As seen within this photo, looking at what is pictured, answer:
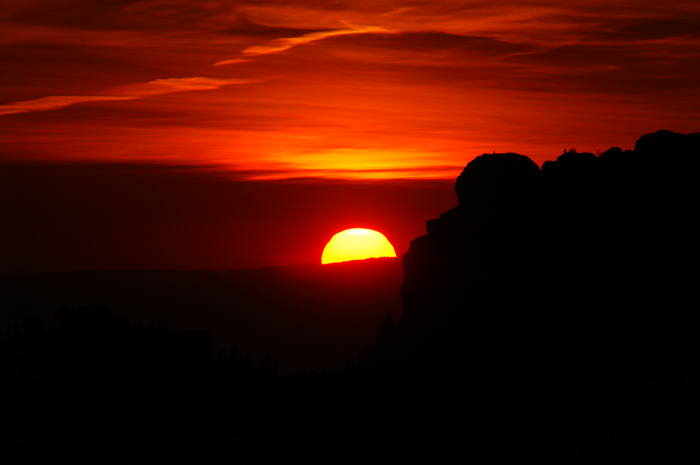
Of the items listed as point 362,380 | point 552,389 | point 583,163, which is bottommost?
point 362,380

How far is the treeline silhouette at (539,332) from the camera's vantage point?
32.1 m

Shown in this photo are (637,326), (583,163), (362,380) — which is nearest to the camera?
(637,326)

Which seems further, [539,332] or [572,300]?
[539,332]

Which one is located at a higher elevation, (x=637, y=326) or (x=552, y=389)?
(x=637, y=326)

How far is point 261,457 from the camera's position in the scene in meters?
50.8

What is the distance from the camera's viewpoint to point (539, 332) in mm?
35656

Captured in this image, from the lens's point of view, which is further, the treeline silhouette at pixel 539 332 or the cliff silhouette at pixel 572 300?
the treeline silhouette at pixel 539 332

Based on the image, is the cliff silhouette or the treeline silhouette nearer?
the cliff silhouette

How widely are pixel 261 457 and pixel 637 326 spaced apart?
27.9 metres

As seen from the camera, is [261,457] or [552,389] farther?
[261,457]

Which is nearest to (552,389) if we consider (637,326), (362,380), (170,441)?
(637,326)

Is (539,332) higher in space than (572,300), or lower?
lower

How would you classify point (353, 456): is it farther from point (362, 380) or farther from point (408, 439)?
point (362, 380)

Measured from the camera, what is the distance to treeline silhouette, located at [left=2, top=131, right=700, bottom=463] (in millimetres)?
32062
